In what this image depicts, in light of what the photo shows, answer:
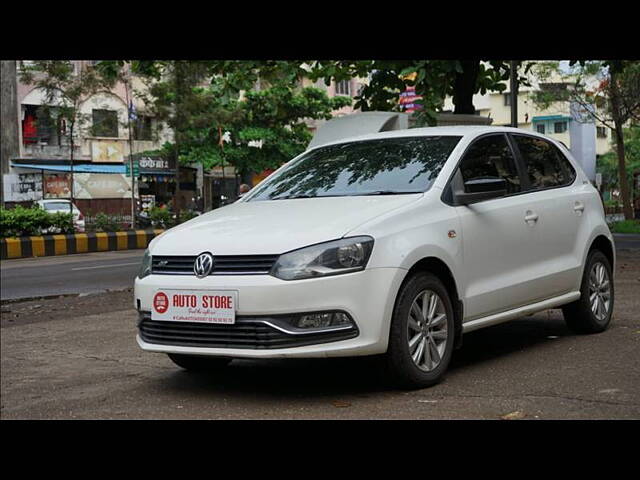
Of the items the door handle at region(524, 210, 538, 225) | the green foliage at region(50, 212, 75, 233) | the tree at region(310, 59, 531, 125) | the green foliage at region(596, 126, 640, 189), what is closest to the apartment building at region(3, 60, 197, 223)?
the green foliage at region(50, 212, 75, 233)

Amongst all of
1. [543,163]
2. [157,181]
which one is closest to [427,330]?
[543,163]

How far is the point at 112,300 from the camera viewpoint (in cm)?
1193

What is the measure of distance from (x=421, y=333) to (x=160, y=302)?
1.51 metres

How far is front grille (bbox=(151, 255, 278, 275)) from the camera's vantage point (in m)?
5.25

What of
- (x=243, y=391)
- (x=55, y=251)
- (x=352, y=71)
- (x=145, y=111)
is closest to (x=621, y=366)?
(x=243, y=391)

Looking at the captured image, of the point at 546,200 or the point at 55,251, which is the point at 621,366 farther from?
the point at 55,251

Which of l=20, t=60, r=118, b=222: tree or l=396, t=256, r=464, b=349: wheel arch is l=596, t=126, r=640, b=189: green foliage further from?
l=396, t=256, r=464, b=349: wheel arch

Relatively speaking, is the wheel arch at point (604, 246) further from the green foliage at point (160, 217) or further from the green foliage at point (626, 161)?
the green foliage at point (626, 161)

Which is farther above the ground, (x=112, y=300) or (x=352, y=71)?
(x=352, y=71)

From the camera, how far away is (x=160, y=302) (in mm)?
5570

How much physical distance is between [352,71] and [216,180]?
35117mm

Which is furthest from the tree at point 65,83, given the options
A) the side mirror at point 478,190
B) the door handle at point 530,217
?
the side mirror at point 478,190

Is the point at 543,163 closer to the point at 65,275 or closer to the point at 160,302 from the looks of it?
the point at 160,302

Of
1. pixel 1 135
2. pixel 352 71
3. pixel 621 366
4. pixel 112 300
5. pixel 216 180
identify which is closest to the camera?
pixel 621 366
